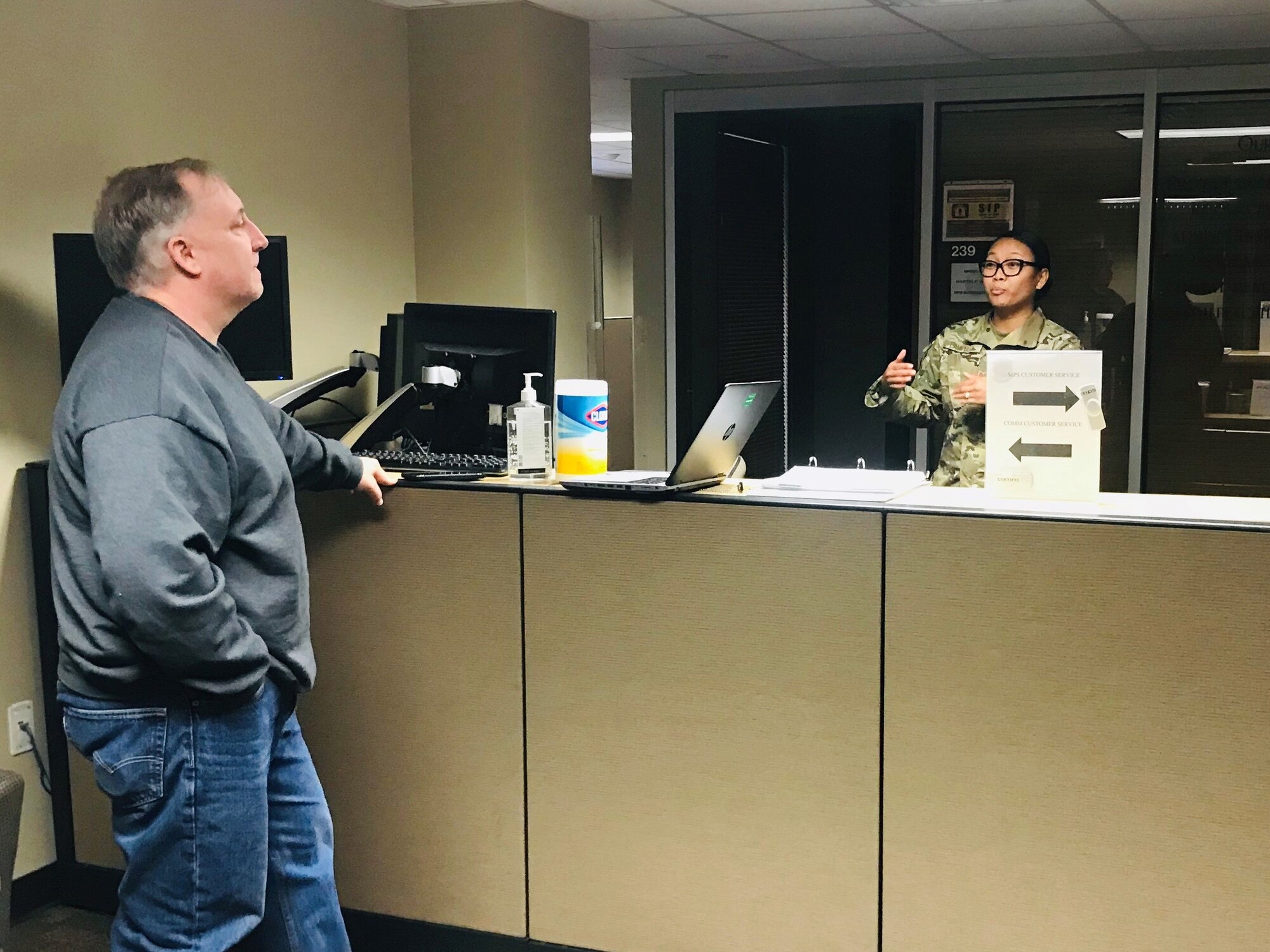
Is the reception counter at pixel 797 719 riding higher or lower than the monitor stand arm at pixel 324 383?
lower

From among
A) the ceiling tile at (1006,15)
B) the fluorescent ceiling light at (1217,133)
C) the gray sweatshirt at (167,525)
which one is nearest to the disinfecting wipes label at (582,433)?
the gray sweatshirt at (167,525)

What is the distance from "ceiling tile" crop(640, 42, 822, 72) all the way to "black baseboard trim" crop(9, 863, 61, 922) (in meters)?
3.60

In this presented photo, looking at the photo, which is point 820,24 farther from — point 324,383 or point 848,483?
point 848,483

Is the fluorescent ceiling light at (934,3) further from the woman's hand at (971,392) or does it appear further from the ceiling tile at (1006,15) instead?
the woman's hand at (971,392)

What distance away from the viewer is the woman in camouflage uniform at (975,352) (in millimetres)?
3410

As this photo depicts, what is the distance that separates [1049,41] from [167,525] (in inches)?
164

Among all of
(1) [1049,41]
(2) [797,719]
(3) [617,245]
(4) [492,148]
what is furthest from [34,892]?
(3) [617,245]

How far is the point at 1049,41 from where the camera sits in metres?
4.80

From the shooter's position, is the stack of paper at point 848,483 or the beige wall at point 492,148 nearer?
the stack of paper at point 848,483

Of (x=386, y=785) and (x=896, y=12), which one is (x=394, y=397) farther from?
(x=896, y=12)

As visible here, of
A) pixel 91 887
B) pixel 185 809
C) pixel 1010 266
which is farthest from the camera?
pixel 1010 266

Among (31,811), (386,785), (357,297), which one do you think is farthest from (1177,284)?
(31,811)

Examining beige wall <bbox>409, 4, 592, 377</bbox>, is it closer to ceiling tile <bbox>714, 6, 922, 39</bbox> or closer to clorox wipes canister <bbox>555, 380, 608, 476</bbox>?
ceiling tile <bbox>714, 6, 922, 39</bbox>

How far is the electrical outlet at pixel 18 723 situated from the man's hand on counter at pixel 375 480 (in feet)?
3.57
